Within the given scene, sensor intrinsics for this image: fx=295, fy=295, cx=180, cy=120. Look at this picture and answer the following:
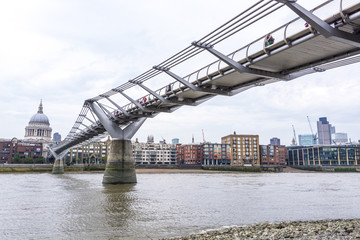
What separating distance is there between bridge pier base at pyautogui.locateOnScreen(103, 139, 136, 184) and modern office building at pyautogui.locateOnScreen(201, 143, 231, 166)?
4093 inches

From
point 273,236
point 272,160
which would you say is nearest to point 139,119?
point 273,236

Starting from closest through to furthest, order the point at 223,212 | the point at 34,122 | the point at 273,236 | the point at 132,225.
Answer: the point at 273,236 → the point at 132,225 → the point at 223,212 → the point at 34,122

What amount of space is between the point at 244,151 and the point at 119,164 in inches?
4295

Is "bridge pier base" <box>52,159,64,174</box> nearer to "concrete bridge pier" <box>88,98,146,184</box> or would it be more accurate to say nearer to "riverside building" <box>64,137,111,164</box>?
"riverside building" <box>64,137,111,164</box>

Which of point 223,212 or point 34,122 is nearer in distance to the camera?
point 223,212

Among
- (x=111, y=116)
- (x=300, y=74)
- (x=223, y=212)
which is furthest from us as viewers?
(x=111, y=116)

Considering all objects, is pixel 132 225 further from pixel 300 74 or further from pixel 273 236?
pixel 300 74

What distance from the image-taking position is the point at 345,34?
11.2 metres

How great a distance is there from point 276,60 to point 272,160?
13639 cm

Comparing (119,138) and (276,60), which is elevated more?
(276,60)

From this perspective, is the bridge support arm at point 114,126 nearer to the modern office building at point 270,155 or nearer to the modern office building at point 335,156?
the modern office building at point 270,155

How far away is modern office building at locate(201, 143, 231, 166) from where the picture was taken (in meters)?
140

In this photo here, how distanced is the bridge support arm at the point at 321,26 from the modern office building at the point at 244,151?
129902mm


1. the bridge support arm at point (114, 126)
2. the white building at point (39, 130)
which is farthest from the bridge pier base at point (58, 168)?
the white building at point (39, 130)
